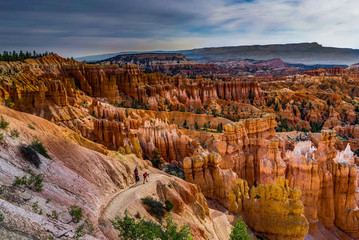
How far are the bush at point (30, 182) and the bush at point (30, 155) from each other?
6.55 feet

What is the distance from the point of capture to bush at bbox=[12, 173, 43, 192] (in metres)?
9.45

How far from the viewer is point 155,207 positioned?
13883 mm

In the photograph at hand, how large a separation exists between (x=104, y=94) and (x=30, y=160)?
170 feet

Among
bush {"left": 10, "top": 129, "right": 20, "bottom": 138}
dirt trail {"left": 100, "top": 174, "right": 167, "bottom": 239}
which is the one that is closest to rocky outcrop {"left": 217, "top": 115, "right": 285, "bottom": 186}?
dirt trail {"left": 100, "top": 174, "right": 167, "bottom": 239}

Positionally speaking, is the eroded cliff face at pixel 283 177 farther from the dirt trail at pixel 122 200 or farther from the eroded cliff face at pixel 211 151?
the dirt trail at pixel 122 200

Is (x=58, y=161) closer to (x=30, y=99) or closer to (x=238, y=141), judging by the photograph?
(x=238, y=141)

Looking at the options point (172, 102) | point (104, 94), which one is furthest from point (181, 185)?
point (172, 102)

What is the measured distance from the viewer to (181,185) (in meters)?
17.3

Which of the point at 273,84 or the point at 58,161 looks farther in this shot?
the point at 273,84

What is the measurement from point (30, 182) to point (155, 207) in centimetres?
630

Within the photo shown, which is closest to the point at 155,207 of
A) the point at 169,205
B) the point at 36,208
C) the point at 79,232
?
the point at 169,205

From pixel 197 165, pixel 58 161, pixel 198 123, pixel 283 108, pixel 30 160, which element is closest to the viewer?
pixel 30 160

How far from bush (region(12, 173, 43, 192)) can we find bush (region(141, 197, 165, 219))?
5549 millimetres

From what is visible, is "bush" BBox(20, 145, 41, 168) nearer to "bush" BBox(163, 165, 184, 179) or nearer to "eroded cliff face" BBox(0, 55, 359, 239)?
"eroded cliff face" BBox(0, 55, 359, 239)
